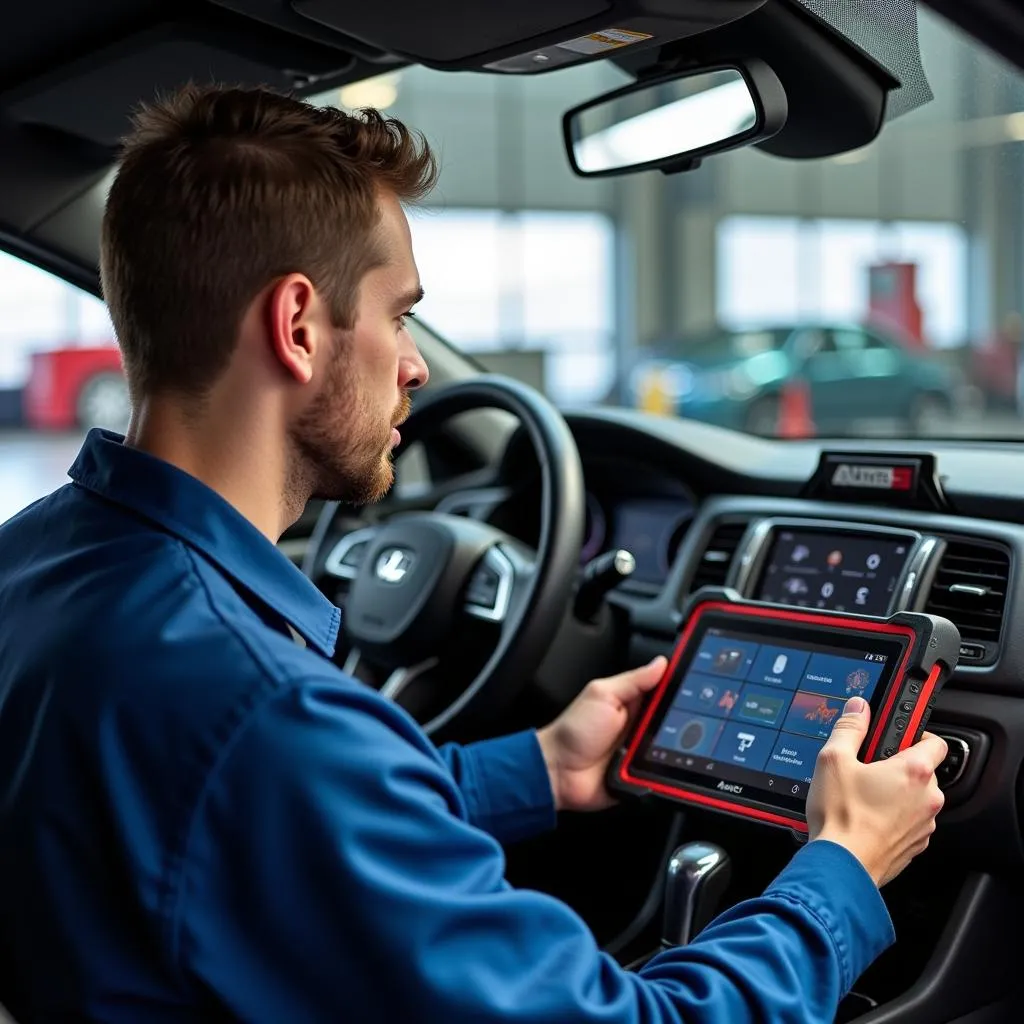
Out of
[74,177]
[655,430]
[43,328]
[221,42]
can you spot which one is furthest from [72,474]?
[43,328]

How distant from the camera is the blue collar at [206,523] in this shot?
114cm

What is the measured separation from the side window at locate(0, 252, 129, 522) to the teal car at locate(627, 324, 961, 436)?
5915 millimetres

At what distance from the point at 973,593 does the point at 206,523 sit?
1.15 metres

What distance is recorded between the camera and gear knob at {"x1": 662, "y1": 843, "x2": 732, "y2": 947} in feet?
6.14

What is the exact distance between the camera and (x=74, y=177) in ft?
7.33

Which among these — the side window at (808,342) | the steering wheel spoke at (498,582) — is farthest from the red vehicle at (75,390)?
the side window at (808,342)

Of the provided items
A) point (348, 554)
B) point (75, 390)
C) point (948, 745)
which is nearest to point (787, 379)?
Result: point (75, 390)

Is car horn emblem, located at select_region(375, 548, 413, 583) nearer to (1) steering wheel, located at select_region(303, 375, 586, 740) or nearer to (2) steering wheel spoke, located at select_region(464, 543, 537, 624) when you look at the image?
(1) steering wheel, located at select_region(303, 375, 586, 740)

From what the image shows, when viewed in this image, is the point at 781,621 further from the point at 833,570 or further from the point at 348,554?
the point at 348,554

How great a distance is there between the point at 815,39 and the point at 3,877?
126cm

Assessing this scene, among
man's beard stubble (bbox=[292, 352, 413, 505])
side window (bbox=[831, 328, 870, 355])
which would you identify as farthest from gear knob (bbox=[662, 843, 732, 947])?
side window (bbox=[831, 328, 870, 355])

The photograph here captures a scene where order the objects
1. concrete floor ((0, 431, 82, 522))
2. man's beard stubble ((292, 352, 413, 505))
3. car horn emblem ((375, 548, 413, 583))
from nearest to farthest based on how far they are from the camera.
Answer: man's beard stubble ((292, 352, 413, 505))
car horn emblem ((375, 548, 413, 583))
concrete floor ((0, 431, 82, 522))

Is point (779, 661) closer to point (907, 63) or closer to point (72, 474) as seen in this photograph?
point (907, 63)

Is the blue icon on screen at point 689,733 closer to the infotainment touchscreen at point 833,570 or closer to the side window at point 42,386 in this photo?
the infotainment touchscreen at point 833,570
